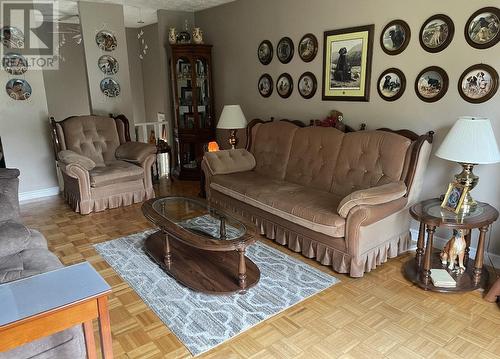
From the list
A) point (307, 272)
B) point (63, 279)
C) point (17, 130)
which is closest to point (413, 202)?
point (307, 272)

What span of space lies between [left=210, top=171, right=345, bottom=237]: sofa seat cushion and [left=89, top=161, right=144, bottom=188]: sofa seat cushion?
1088 mm

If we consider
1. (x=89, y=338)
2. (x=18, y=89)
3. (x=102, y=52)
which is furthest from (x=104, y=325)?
(x=102, y=52)

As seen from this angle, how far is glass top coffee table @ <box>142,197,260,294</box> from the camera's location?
243cm

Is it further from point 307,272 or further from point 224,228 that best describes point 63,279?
point 307,272

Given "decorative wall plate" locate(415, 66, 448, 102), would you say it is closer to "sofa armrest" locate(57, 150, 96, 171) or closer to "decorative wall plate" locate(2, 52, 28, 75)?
"sofa armrest" locate(57, 150, 96, 171)

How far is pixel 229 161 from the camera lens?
4.11m

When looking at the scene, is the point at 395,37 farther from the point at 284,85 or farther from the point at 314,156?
the point at 284,85

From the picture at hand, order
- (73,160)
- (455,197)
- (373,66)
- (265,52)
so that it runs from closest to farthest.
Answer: (455,197), (373,66), (73,160), (265,52)

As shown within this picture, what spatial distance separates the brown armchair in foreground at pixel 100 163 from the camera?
13.6 feet

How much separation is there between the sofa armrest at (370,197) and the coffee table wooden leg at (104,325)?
5.76 ft

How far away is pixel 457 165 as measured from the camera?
2.94m

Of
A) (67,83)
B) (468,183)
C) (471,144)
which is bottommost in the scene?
(468,183)

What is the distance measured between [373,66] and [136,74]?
18.3 feet

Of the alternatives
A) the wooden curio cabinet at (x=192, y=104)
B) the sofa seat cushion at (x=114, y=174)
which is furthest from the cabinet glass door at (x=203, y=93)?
the sofa seat cushion at (x=114, y=174)
